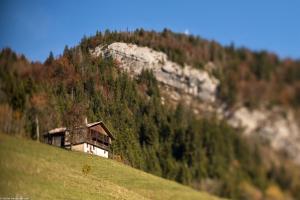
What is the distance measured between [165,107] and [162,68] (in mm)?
1598

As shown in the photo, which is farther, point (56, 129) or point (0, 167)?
point (56, 129)

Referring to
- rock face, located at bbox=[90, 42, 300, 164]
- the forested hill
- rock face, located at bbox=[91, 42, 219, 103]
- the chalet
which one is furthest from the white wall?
rock face, located at bbox=[91, 42, 219, 103]

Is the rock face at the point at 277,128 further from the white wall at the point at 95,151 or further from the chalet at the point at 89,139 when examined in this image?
the white wall at the point at 95,151

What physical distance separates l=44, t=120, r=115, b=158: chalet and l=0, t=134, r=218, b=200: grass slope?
0.27 meters

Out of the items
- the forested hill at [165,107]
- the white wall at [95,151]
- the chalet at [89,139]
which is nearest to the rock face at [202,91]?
the forested hill at [165,107]

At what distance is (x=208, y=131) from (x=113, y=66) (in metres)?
4.29

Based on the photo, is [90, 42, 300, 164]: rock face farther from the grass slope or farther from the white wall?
the grass slope

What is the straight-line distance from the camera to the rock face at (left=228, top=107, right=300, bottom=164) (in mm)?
18406

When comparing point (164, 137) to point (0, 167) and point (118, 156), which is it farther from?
point (0, 167)

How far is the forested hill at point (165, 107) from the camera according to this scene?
61.6 ft

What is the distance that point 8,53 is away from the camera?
61.3ft

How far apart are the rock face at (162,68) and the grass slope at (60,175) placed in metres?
3.65

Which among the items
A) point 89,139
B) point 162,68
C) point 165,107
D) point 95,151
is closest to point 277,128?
point 165,107

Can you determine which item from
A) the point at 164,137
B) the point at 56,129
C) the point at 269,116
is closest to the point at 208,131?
the point at 164,137
